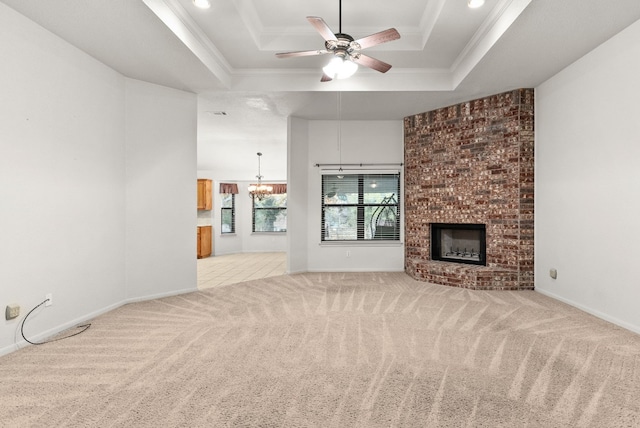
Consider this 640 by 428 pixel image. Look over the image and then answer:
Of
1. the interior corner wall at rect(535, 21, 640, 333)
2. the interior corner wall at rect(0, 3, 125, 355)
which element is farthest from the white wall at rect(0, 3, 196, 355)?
the interior corner wall at rect(535, 21, 640, 333)

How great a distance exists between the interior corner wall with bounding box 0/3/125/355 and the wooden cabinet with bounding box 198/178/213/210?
5.27 m

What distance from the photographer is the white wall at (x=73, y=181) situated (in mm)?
2662

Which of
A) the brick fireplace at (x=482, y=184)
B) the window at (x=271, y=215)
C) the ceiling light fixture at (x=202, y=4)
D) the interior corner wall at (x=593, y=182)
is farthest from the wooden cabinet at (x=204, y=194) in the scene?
the interior corner wall at (x=593, y=182)

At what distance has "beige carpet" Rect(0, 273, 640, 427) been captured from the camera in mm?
1765

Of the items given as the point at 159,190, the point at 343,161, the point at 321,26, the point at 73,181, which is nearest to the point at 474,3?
the point at 321,26

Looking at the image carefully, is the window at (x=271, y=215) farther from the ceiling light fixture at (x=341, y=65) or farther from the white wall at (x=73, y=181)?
the ceiling light fixture at (x=341, y=65)

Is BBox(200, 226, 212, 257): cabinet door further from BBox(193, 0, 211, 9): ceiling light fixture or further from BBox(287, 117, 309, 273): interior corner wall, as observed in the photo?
BBox(193, 0, 211, 9): ceiling light fixture

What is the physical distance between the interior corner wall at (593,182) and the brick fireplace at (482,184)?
0.17 m

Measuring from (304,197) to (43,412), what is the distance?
180 inches

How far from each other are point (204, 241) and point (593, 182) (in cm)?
825

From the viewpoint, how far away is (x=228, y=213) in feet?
32.2

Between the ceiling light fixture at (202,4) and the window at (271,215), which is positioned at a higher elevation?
the ceiling light fixture at (202,4)

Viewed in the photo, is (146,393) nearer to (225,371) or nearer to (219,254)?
(225,371)

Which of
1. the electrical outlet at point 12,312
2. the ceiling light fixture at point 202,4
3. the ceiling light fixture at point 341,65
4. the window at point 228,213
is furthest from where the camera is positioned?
the window at point 228,213
